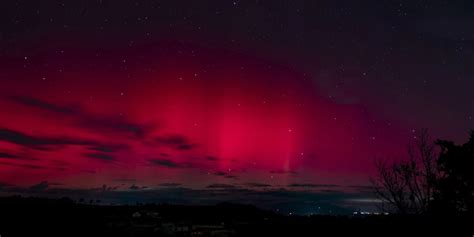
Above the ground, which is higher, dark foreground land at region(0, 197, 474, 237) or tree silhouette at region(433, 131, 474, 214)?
tree silhouette at region(433, 131, 474, 214)

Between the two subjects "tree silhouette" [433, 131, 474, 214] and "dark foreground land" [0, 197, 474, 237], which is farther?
→ "tree silhouette" [433, 131, 474, 214]

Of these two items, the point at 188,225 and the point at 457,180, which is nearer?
the point at 188,225

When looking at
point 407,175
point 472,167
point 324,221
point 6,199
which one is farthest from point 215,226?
point 407,175

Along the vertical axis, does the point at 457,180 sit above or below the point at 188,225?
above

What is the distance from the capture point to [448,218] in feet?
74.2

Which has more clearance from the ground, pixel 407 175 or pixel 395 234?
pixel 407 175

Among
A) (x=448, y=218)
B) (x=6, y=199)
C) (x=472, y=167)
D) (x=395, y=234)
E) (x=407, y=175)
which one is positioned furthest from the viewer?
(x=407, y=175)

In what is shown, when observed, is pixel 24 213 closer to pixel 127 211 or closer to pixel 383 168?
pixel 127 211

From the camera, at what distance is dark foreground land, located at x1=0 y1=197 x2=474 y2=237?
20.8 m

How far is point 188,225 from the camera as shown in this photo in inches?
891

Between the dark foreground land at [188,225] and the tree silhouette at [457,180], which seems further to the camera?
the tree silhouette at [457,180]

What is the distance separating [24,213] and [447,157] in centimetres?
2898

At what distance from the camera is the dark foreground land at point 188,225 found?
2083 centimetres

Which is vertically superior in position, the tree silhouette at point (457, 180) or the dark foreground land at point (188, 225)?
the tree silhouette at point (457, 180)
